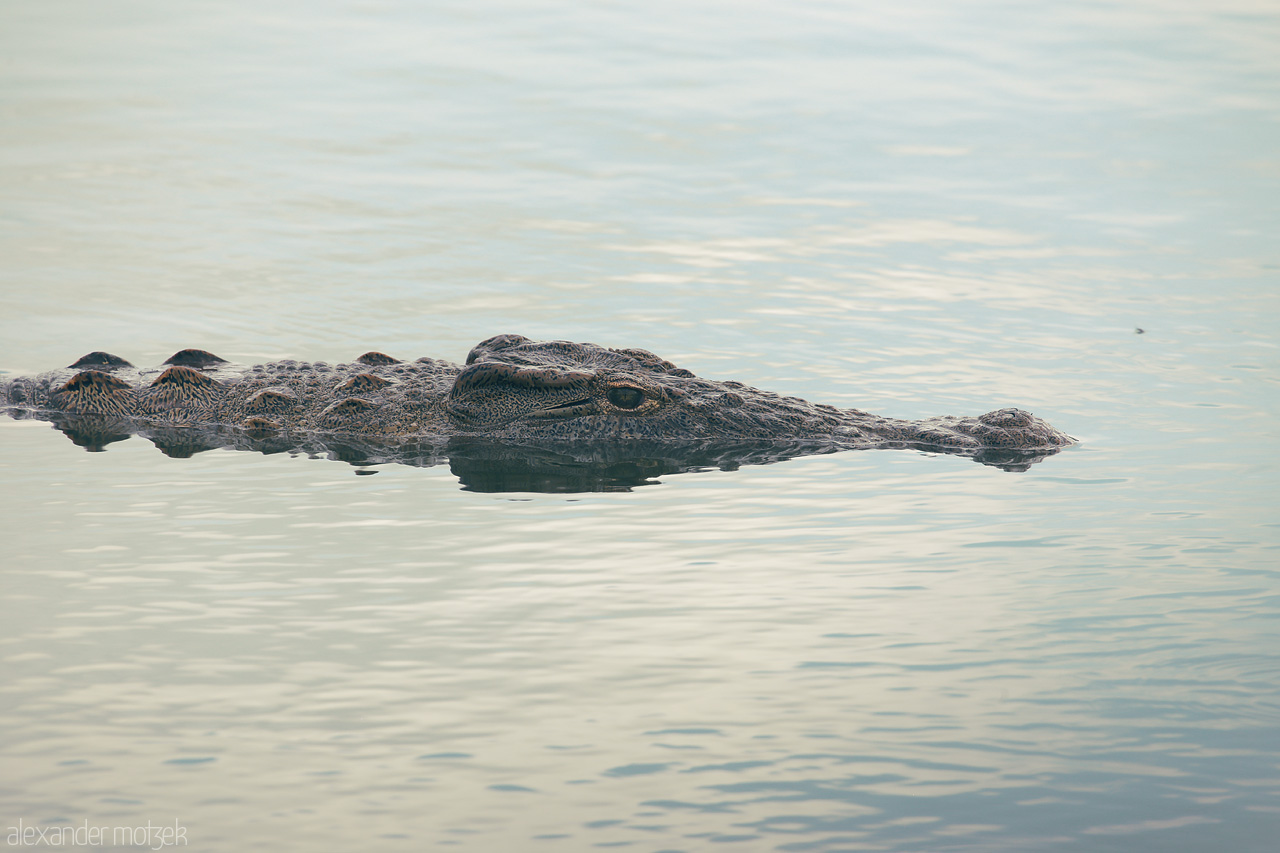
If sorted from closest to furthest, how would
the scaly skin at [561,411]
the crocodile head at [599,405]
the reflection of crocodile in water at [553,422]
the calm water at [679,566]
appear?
1. the calm water at [679,566]
2. the reflection of crocodile in water at [553,422]
3. the scaly skin at [561,411]
4. the crocodile head at [599,405]

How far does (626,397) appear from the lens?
916cm

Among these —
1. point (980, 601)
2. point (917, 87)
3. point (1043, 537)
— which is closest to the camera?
point (980, 601)

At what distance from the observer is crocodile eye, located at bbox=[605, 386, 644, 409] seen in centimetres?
916

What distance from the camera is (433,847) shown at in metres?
3.75

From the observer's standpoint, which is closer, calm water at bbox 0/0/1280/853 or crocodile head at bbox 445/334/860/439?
calm water at bbox 0/0/1280/853

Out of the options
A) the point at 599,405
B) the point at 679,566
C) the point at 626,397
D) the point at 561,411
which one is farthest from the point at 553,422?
the point at 679,566

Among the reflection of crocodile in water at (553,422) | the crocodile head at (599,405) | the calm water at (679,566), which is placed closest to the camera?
the calm water at (679,566)

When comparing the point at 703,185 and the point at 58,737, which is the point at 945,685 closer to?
the point at 58,737

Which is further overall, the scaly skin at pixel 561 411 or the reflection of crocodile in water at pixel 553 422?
the scaly skin at pixel 561 411

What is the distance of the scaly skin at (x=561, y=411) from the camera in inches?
357

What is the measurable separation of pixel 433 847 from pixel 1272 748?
2.77 meters

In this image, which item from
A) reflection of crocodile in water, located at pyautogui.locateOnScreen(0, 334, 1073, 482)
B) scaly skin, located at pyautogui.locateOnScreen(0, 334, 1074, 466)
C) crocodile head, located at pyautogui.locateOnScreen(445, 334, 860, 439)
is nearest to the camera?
reflection of crocodile in water, located at pyautogui.locateOnScreen(0, 334, 1073, 482)

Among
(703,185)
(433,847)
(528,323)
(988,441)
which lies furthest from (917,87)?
(433,847)

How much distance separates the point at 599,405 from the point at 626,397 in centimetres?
20
